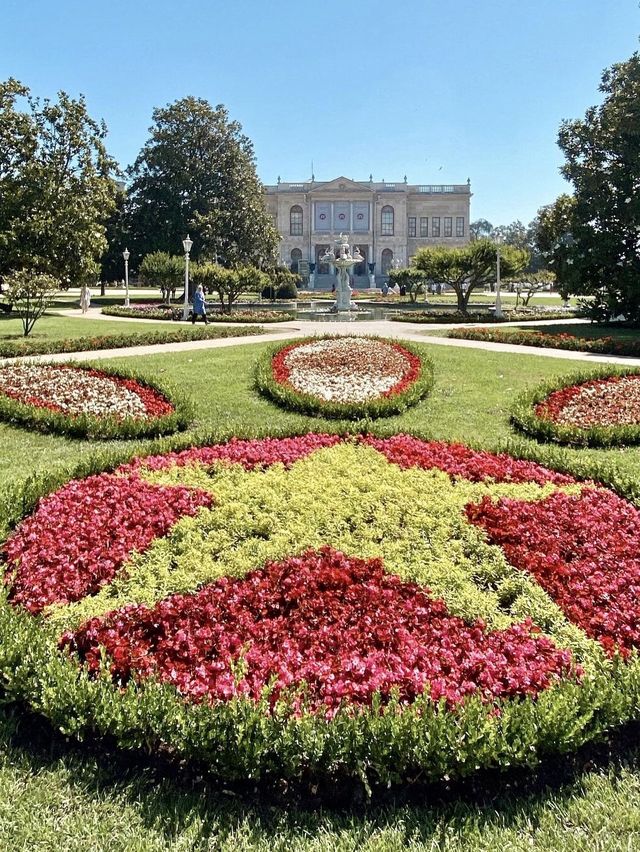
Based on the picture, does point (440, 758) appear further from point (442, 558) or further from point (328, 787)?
point (442, 558)

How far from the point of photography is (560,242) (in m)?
22.2

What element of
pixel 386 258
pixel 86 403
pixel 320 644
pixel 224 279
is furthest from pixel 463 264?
pixel 386 258

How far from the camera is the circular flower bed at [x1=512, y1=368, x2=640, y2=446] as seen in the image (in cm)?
695

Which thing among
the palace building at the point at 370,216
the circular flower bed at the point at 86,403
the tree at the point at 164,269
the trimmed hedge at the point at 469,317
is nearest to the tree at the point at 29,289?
the circular flower bed at the point at 86,403

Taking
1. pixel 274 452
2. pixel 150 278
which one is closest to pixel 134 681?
pixel 274 452

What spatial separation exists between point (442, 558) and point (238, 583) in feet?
3.91

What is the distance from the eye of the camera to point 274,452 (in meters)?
6.00

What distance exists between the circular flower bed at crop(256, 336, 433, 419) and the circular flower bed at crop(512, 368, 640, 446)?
1.58 meters

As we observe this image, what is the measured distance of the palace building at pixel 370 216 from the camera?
244 feet

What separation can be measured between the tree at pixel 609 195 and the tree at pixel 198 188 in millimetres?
22391

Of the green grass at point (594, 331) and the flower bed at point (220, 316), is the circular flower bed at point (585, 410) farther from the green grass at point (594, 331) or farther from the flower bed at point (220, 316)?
the flower bed at point (220, 316)

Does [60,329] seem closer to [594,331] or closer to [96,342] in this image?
[96,342]

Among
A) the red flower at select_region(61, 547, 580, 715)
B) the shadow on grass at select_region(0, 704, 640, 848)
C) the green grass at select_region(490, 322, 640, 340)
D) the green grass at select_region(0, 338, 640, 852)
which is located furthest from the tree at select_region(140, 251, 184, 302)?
the shadow on grass at select_region(0, 704, 640, 848)

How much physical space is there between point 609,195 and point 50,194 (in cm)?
2010
